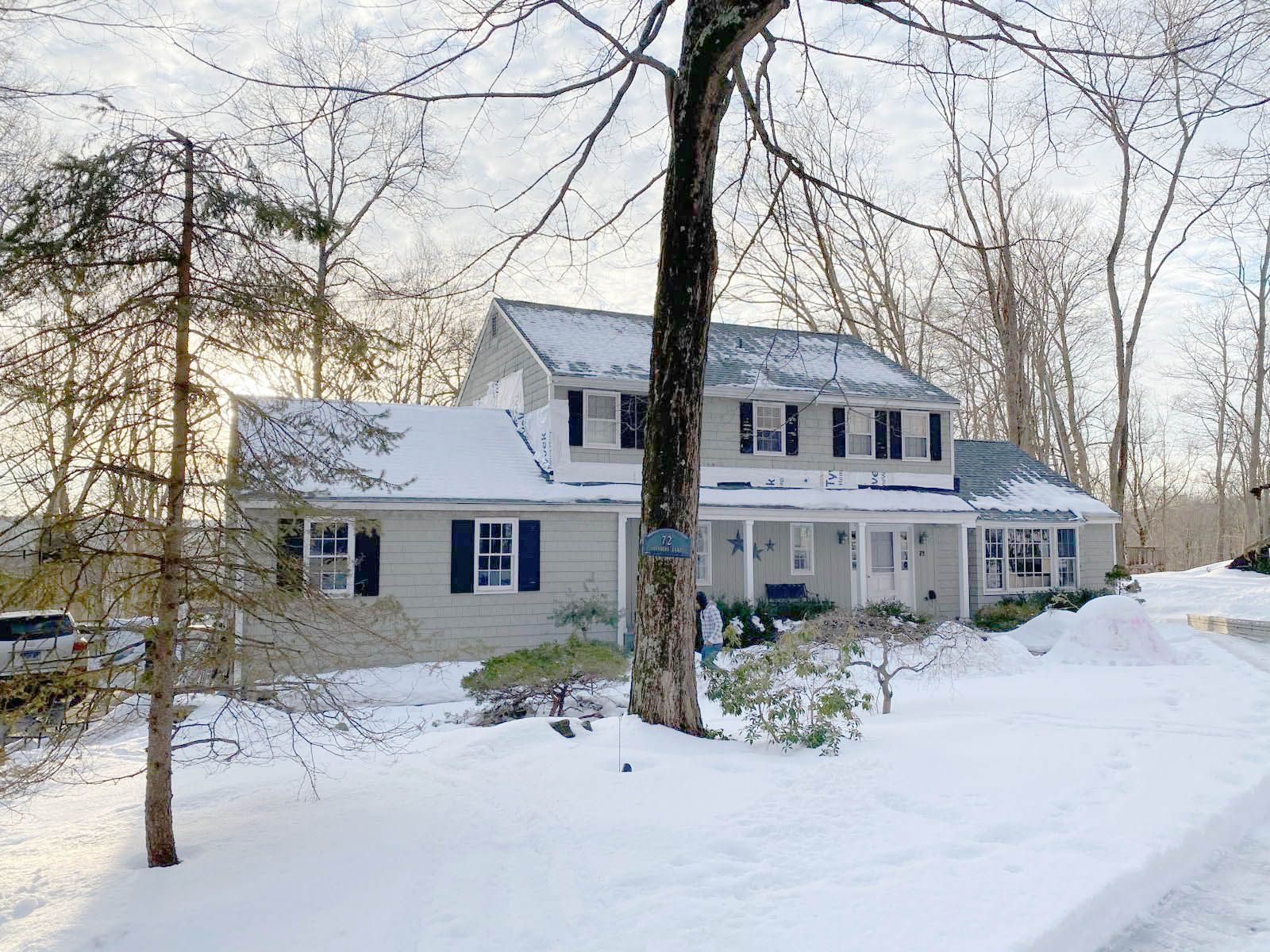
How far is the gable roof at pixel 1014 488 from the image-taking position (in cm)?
2175

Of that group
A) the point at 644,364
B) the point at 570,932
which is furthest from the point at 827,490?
the point at 570,932

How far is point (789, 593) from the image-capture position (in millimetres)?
19281

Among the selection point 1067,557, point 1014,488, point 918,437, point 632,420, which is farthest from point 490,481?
point 1067,557

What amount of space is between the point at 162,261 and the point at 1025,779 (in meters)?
6.52

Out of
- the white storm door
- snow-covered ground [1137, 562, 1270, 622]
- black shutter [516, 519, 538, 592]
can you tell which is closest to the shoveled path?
black shutter [516, 519, 538, 592]

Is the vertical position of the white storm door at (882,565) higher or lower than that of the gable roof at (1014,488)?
lower

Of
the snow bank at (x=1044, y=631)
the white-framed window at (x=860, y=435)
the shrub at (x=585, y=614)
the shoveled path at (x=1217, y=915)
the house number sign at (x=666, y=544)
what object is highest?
the white-framed window at (x=860, y=435)

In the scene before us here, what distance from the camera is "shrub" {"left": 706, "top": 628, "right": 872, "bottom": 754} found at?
677 centimetres

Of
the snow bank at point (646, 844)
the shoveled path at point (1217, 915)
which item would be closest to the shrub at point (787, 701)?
the snow bank at point (646, 844)

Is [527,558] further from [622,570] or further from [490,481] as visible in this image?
[622,570]

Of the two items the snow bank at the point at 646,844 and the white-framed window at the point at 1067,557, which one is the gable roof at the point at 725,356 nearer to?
the white-framed window at the point at 1067,557

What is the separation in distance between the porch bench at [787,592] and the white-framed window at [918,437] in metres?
4.22

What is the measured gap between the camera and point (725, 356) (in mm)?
19703

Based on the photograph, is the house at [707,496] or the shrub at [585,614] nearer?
the house at [707,496]
